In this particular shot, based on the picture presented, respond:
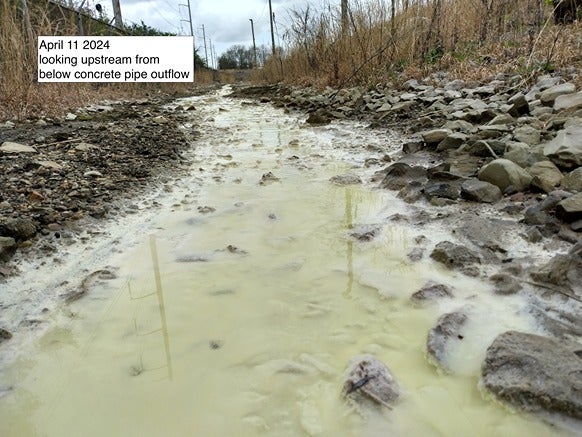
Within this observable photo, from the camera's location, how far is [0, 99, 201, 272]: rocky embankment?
5.88ft

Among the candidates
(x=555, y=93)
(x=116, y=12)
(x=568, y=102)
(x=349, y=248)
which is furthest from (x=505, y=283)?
(x=116, y=12)

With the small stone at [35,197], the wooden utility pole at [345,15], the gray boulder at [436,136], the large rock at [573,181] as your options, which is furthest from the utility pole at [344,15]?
the small stone at [35,197]

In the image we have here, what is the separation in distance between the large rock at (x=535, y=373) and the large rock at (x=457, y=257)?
433 millimetres

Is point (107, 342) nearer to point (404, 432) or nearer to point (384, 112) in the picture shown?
point (404, 432)

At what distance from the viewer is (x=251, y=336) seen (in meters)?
1.20

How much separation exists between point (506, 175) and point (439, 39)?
17.2 ft

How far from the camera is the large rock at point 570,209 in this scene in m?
1.56

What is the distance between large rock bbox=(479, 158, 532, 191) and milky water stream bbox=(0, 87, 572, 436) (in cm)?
50

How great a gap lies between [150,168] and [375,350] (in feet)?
7.57

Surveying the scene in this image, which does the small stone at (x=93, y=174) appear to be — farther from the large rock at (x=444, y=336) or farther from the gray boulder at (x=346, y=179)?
the large rock at (x=444, y=336)

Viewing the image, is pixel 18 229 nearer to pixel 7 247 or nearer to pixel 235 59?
pixel 7 247

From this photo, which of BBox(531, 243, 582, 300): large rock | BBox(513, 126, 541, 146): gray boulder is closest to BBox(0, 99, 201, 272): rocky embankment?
BBox(531, 243, 582, 300): large rock

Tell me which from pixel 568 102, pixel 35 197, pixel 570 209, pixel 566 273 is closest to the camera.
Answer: pixel 566 273

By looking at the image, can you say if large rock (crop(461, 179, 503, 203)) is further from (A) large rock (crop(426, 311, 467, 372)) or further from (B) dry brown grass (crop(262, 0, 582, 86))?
(B) dry brown grass (crop(262, 0, 582, 86))
